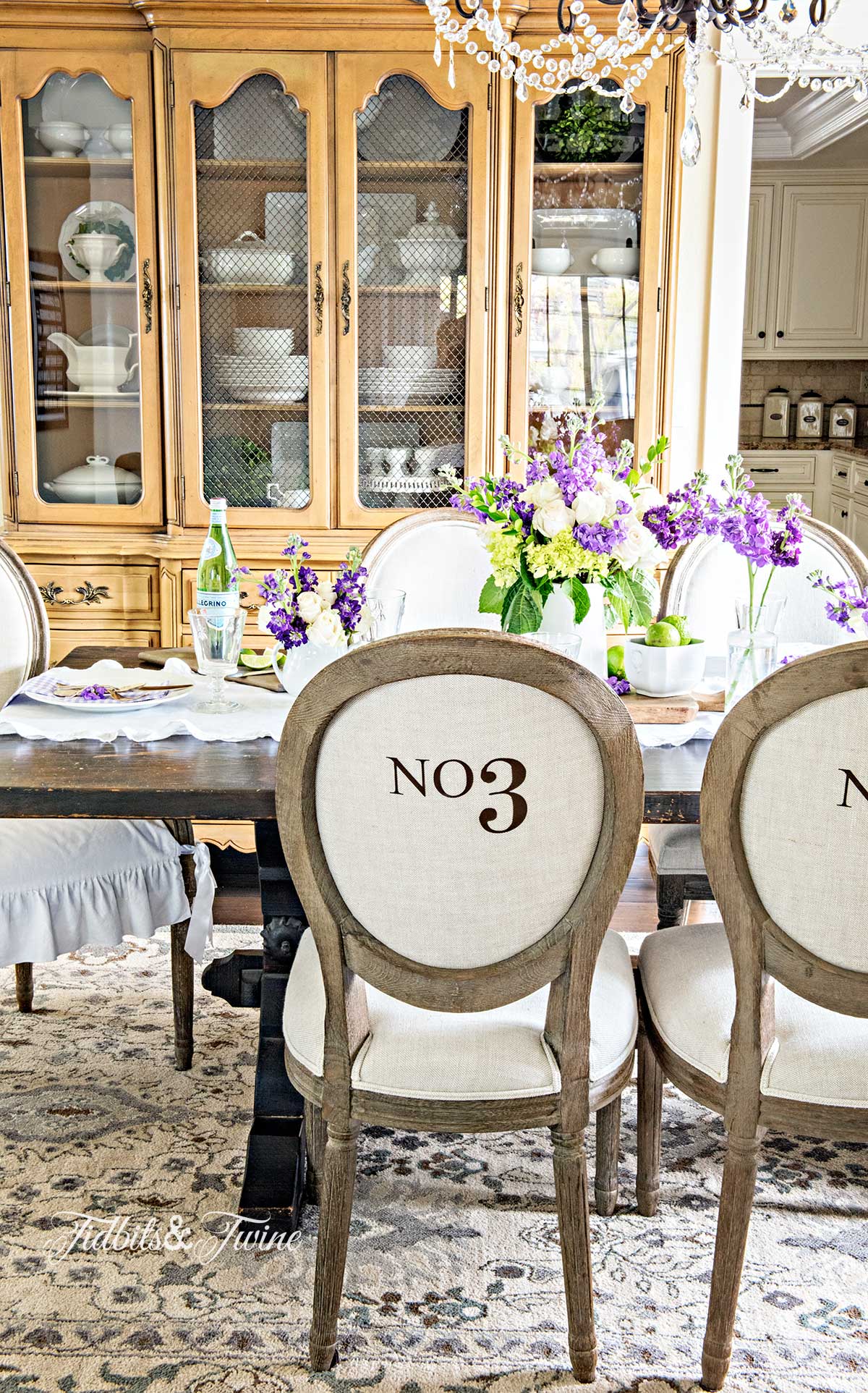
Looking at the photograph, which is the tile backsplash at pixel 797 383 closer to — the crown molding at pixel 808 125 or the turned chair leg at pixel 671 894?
the crown molding at pixel 808 125

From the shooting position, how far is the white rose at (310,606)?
1812mm

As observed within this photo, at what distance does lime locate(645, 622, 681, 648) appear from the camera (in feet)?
6.29

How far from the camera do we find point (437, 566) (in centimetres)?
257

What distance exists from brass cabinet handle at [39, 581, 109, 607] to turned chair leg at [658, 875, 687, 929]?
1888 millimetres

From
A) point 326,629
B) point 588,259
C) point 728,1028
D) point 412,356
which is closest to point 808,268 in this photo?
point 588,259

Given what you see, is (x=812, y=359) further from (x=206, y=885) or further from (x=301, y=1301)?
(x=301, y=1301)

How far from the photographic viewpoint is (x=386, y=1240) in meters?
1.77

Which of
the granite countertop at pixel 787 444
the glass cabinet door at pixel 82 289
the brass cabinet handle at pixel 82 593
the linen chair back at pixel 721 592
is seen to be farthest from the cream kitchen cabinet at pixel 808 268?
the linen chair back at pixel 721 592

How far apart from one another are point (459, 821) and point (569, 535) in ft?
1.86

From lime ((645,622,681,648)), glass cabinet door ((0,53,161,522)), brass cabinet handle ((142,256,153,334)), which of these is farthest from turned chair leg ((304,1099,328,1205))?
brass cabinet handle ((142,256,153,334))

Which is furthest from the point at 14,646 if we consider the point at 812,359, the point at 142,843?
the point at 812,359

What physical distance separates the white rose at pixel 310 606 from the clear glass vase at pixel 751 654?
1.94 ft

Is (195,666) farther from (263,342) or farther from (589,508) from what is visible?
(263,342)

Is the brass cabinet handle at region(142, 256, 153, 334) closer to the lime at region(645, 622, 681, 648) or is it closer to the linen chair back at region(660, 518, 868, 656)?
the linen chair back at region(660, 518, 868, 656)
